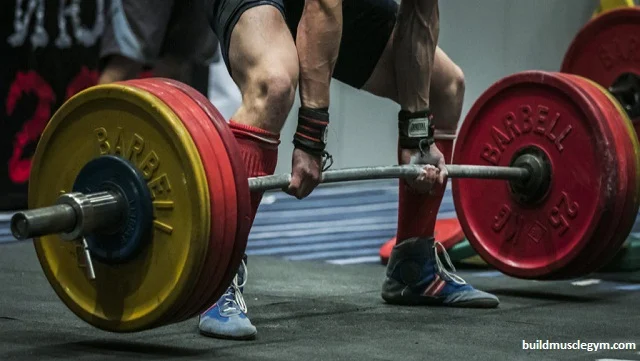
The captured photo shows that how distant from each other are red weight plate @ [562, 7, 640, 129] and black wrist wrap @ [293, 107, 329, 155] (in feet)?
6.28

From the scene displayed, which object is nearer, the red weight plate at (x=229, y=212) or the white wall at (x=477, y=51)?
the red weight plate at (x=229, y=212)

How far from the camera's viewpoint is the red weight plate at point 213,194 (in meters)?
2.04

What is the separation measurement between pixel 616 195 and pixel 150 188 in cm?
131

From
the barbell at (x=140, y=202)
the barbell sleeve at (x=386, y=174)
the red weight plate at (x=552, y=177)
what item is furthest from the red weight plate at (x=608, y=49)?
the barbell at (x=140, y=202)

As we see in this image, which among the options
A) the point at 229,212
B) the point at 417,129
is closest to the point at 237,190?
the point at 229,212

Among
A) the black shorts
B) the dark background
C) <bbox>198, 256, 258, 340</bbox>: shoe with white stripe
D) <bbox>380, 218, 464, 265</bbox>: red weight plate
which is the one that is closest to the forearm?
the black shorts

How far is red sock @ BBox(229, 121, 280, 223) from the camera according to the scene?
228 centimetres

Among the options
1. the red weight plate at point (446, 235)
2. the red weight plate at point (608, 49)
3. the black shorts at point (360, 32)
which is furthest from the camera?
the red weight plate at point (608, 49)

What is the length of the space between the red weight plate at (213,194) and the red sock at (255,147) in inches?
7.1

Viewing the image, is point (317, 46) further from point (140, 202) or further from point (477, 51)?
point (477, 51)

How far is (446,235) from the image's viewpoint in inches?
150

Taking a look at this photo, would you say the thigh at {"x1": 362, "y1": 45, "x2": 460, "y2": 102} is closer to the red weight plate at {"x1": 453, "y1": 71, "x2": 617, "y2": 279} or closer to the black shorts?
the black shorts

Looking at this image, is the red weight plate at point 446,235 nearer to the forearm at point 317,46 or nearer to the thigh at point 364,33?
the thigh at point 364,33

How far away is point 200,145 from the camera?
2.05 metres
